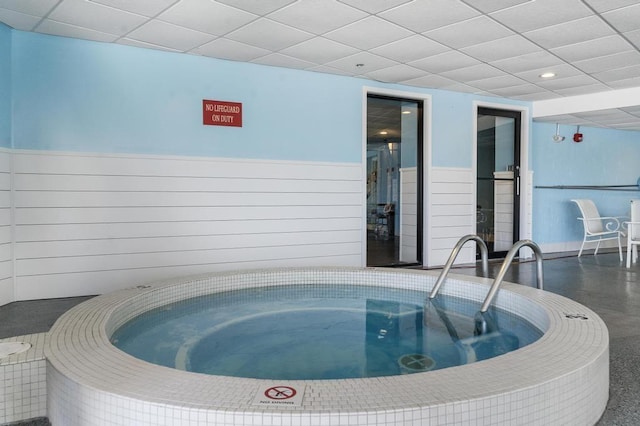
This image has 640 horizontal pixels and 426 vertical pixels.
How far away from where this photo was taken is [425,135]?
6.18 metres

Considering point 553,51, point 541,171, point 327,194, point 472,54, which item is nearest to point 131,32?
point 327,194

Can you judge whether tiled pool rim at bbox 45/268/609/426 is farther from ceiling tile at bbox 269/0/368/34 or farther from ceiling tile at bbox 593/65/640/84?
ceiling tile at bbox 593/65/640/84

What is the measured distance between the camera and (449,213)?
20.7 ft

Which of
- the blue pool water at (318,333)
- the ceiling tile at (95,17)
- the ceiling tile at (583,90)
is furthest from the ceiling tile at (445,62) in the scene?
the ceiling tile at (95,17)

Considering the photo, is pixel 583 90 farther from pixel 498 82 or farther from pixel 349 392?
pixel 349 392

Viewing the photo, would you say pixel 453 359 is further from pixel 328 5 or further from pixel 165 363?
pixel 328 5

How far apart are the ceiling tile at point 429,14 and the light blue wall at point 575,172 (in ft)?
14.7

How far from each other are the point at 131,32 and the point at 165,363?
9.60 ft

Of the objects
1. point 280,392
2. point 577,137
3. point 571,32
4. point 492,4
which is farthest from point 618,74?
point 280,392

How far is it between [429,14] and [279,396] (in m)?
3.18

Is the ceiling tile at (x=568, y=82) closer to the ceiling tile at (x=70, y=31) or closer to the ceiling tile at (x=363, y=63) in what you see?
the ceiling tile at (x=363, y=63)

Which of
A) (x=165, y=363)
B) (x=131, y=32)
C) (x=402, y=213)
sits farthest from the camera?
(x=402, y=213)

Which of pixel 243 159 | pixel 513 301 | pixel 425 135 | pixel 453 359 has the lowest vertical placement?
pixel 453 359

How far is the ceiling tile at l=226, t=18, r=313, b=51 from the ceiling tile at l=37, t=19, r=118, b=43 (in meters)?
1.13
